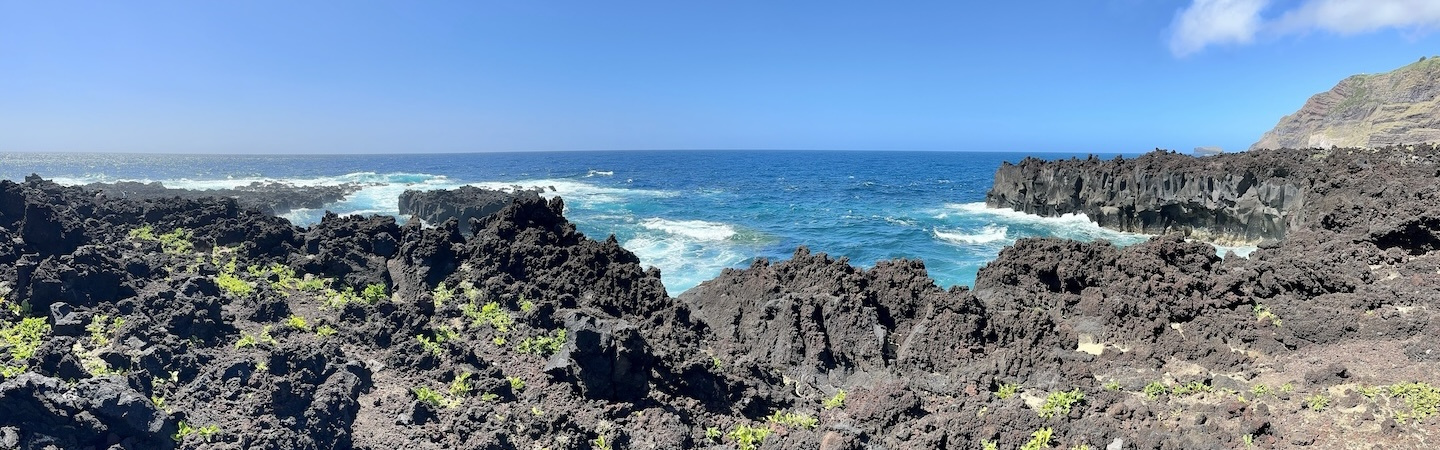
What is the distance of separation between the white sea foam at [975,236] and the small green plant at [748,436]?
31.5m

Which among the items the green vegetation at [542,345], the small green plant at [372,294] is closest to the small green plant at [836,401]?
the green vegetation at [542,345]

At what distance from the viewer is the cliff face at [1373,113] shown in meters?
89.7

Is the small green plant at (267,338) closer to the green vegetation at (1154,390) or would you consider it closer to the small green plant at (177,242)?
the small green plant at (177,242)

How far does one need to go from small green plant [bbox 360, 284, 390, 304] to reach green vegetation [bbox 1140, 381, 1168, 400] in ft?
49.6

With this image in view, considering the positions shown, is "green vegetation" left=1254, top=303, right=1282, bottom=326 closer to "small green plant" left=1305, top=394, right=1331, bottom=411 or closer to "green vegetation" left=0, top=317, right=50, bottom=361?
"small green plant" left=1305, top=394, right=1331, bottom=411

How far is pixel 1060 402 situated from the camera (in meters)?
11.0

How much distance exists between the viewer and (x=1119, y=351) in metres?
13.4

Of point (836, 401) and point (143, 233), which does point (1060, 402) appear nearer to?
Result: point (836, 401)

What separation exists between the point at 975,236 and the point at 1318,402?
32.7 m

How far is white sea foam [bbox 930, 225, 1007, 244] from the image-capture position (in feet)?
131

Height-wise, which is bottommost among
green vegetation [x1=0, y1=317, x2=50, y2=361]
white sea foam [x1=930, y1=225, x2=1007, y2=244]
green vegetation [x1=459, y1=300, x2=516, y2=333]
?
white sea foam [x1=930, y1=225, x2=1007, y2=244]

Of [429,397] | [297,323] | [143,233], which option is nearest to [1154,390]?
[429,397]

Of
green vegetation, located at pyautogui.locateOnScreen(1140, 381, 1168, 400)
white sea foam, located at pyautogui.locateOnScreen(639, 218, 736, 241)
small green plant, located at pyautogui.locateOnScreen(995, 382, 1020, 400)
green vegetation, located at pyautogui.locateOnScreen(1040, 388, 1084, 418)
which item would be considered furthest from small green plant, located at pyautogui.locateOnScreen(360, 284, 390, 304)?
white sea foam, located at pyautogui.locateOnScreen(639, 218, 736, 241)

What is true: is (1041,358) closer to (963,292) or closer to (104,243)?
(963,292)
